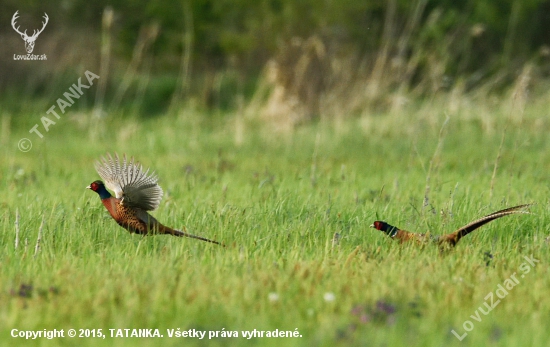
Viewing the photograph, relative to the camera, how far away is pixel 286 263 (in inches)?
148

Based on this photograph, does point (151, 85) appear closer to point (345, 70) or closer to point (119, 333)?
point (345, 70)

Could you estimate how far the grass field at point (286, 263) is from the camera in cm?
290

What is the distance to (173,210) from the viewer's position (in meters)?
5.18

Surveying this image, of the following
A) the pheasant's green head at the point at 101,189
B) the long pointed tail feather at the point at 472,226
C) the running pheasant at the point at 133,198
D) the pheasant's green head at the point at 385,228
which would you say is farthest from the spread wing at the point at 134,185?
the long pointed tail feather at the point at 472,226

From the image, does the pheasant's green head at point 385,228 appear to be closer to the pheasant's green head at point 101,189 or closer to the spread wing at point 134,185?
the spread wing at point 134,185

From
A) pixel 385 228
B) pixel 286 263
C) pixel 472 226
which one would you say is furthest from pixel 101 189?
pixel 472 226

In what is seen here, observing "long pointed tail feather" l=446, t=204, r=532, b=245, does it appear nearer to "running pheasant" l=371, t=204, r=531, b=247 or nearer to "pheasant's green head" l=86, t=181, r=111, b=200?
"running pheasant" l=371, t=204, r=531, b=247

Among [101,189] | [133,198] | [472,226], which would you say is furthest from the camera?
[101,189]

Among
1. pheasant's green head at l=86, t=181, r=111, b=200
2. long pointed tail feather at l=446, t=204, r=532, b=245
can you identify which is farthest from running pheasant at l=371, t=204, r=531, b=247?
pheasant's green head at l=86, t=181, r=111, b=200

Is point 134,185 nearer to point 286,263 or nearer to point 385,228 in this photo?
→ point 286,263

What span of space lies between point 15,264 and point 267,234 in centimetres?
140

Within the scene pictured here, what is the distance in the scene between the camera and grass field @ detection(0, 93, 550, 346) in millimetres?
2904

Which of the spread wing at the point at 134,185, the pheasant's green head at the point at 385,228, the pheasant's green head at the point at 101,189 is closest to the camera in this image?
the pheasant's green head at the point at 385,228

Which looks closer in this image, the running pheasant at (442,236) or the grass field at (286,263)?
the grass field at (286,263)
